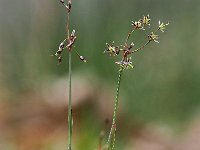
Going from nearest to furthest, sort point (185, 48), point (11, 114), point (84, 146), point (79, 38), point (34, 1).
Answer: point (84, 146)
point (11, 114)
point (79, 38)
point (185, 48)
point (34, 1)

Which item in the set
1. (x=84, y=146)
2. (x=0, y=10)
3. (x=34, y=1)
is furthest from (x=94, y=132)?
(x=0, y=10)

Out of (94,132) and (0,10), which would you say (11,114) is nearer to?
(94,132)

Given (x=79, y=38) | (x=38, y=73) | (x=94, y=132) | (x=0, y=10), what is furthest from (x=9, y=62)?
(x=94, y=132)

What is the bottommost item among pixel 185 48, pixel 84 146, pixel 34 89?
pixel 84 146

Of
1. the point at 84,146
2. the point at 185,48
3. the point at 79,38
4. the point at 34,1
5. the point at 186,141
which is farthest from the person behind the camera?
the point at 34,1

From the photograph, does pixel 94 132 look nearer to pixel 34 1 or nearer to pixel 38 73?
pixel 38 73

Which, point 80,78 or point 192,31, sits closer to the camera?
point 80,78

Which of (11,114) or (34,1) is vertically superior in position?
(34,1)
